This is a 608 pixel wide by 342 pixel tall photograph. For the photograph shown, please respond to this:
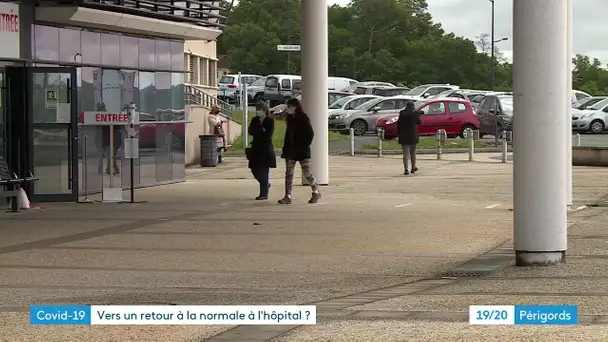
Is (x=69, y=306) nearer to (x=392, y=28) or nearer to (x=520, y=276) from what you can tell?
(x=520, y=276)

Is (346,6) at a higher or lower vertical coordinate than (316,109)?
higher

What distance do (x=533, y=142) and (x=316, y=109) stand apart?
1301 centimetres

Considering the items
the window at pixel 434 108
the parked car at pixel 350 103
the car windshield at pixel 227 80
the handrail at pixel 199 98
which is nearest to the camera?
the handrail at pixel 199 98

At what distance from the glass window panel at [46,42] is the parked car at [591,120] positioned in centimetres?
2951

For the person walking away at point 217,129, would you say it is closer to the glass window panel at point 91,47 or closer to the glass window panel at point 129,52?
the glass window panel at point 129,52

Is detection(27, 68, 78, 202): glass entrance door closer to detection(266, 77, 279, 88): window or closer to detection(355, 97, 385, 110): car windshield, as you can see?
detection(355, 97, 385, 110): car windshield

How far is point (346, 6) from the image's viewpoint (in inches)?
4067

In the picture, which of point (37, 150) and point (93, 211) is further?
point (37, 150)

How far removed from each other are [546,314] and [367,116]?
37.2 meters

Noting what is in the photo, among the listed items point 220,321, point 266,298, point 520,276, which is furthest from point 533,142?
point 220,321

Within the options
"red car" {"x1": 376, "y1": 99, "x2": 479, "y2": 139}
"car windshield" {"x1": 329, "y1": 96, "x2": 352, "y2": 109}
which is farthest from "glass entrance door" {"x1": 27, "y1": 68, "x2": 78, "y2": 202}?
"car windshield" {"x1": 329, "y1": 96, "x2": 352, "y2": 109}

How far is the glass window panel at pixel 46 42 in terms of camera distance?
67.1 ft

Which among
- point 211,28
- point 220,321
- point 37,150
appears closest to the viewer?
point 220,321

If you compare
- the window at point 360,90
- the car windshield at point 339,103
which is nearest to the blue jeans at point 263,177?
the car windshield at point 339,103
